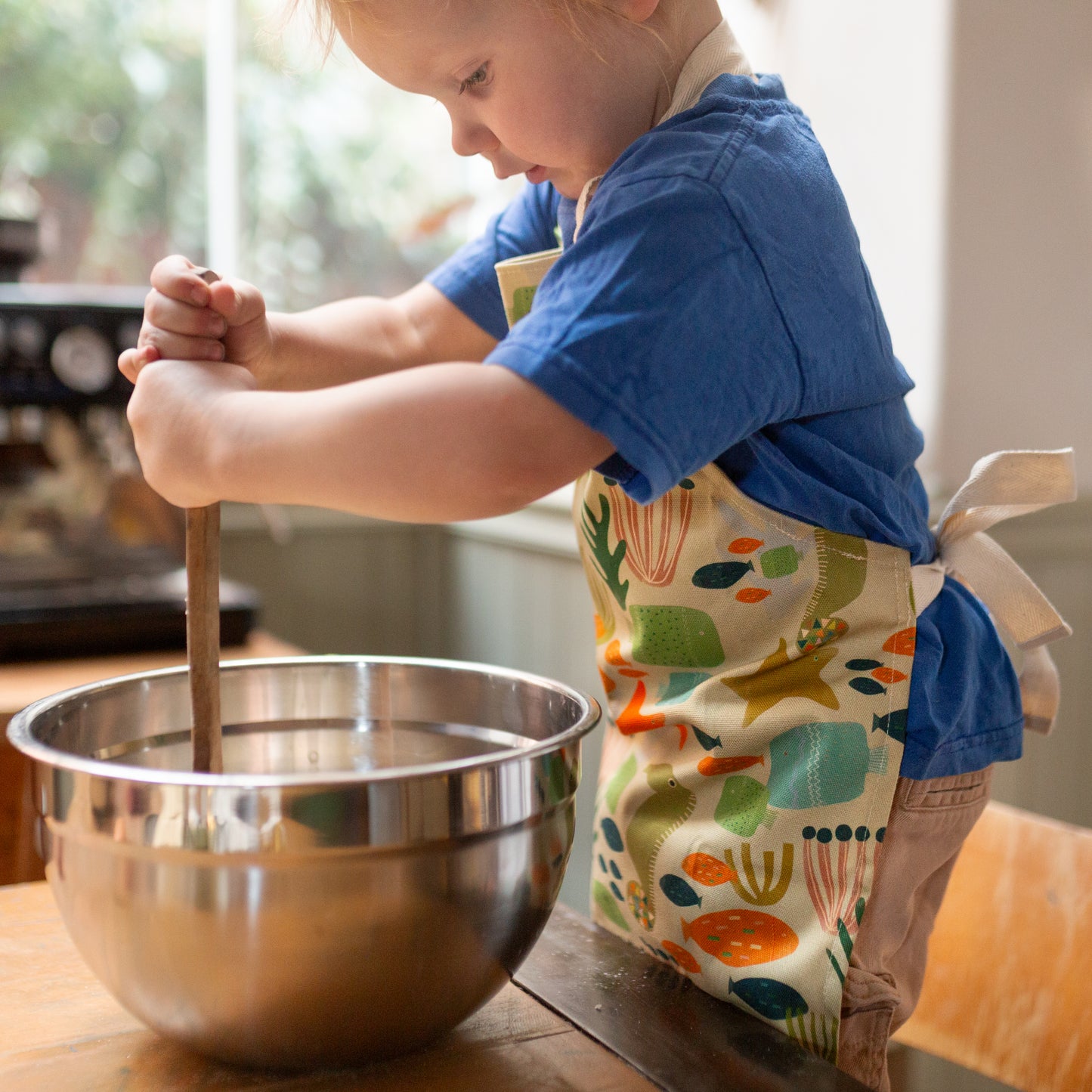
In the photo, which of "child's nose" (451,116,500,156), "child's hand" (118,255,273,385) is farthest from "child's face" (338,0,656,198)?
"child's hand" (118,255,273,385)

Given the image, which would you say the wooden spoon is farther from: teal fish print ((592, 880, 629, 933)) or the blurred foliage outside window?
the blurred foliage outside window

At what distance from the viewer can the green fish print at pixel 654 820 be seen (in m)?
0.66

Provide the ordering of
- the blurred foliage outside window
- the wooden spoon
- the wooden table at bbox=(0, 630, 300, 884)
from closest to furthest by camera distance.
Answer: the wooden spoon → the wooden table at bbox=(0, 630, 300, 884) → the blurred foliage outside window

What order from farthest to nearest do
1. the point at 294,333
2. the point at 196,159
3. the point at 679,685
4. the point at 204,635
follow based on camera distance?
the point at 196,159 → the point at 294,333 → the point at 679,685 → the point at 204,635

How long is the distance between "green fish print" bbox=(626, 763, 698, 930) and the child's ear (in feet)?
1.29

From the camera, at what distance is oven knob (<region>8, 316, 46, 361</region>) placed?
1.43 meters

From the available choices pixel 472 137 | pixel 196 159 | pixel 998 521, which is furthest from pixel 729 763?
pixel 196 159

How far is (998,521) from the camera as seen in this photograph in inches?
28.5

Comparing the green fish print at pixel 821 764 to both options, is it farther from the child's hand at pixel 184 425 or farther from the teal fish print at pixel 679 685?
the child's hand at pixel 184 425

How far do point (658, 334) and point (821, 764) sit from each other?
0.26 meters

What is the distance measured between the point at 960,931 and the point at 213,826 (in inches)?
25.9

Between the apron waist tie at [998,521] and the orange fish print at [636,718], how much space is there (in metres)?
0.19

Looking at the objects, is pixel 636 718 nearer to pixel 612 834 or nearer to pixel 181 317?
pixel 612 834

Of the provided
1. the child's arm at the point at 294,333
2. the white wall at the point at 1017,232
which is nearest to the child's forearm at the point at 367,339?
the child's arm at the point at 294,333
